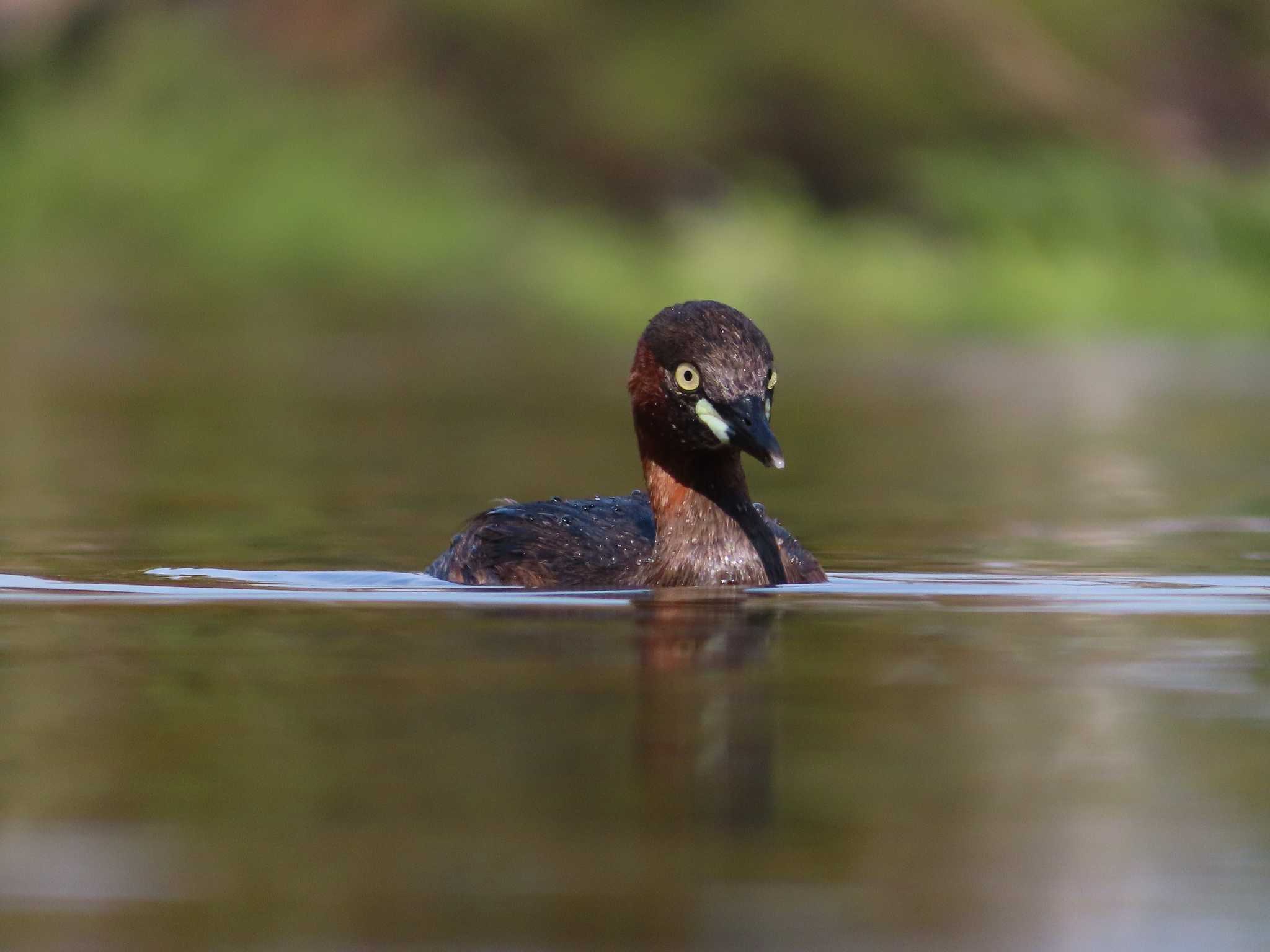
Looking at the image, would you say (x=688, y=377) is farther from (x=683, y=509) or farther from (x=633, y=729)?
(x=633, y=729)

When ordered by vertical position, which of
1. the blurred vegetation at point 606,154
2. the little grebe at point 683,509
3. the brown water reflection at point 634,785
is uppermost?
the blurred vegetation at point 606,154

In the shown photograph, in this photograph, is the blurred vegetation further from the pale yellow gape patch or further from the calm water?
the pale yellow gape patch

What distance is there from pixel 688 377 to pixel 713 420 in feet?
0.55

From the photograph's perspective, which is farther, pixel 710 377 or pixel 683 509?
pixel 683 509

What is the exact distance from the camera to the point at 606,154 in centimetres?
4131

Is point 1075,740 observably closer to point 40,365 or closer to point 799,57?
point 40,365

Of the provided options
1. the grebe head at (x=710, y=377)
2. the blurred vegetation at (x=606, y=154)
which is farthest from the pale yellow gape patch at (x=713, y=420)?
the blurred vegetation at (x=606, y=154)

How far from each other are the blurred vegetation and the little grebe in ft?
67.5

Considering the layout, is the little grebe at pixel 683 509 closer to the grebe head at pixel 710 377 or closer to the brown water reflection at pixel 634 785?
the grebe head at pixel 710 377

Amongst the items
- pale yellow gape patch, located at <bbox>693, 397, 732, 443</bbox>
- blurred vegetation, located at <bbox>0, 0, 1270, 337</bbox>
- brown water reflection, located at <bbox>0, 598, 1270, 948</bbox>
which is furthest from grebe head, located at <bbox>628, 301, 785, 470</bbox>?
blurred vegetation, located at <bbox>0, 0, 1270, 337</bbox>

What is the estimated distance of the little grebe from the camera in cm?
921

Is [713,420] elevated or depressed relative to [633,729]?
elevated

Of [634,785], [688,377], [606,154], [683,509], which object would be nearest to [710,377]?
[688,377]

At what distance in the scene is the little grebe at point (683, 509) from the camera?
30.2 ft
